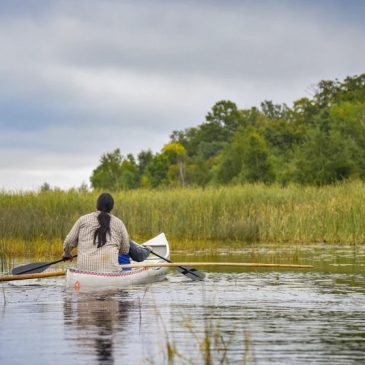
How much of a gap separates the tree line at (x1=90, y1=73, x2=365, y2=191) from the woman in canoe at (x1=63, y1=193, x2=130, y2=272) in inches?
822

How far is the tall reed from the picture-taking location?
1006 inches

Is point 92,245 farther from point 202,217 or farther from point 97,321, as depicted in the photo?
point 202,217

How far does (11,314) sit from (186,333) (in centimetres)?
282

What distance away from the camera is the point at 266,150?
56.3 metres

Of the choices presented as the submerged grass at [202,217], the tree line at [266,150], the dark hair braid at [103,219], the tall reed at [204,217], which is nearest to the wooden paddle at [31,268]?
the dark hair braid at [103,219]

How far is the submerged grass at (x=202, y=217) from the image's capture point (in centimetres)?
2547

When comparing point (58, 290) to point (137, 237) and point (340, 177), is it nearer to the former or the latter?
point (137, 237)

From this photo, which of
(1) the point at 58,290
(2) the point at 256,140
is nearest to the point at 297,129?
(2) the point at 256,140

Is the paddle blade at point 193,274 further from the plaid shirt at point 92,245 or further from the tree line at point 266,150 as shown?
the tree line at point 266,150

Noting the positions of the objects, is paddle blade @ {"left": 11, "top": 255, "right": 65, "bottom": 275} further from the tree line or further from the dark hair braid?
the tree line

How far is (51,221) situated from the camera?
2550cm

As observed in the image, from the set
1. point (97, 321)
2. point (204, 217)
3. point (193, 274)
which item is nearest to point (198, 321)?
point (97, 321)

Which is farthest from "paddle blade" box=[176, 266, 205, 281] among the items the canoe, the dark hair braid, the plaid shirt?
the dark hair braid

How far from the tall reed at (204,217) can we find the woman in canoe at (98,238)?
1023 centimetres
